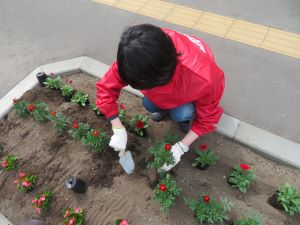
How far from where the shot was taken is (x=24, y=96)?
2.91 metres

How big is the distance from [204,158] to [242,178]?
0.32 metres

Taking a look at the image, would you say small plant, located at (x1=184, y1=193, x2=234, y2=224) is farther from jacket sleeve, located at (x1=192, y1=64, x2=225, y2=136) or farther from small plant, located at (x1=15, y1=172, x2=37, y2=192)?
small plant, located at (x1=15, y1=172, x2=37, y2=192)

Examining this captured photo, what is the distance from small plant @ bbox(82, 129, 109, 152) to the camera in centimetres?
229

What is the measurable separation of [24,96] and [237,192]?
2.18 metres

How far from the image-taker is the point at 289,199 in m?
2.08

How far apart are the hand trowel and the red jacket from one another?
1.03 ft

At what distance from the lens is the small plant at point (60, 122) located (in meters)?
2.53

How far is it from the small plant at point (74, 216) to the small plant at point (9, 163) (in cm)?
67

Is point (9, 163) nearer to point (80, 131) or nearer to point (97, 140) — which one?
point (80, 131)

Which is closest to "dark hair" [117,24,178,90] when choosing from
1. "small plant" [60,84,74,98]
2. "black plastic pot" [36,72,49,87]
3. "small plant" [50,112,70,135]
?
"small plant" [50,112,70,135]

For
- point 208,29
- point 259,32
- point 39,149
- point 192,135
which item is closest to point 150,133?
point 192,135

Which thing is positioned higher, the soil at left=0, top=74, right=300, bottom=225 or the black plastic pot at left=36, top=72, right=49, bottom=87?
the black plastic pot at left=36, top=72, right=49, bottom=87

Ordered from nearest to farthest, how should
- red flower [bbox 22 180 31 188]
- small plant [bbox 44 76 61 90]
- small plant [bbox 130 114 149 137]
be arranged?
1. red flower [bbox 22 180 31 188]
2. small plant [bbox 130 114 149 137]
3. small plant [bbox 44 76 61 90]

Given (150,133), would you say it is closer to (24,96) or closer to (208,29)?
(24,96)
